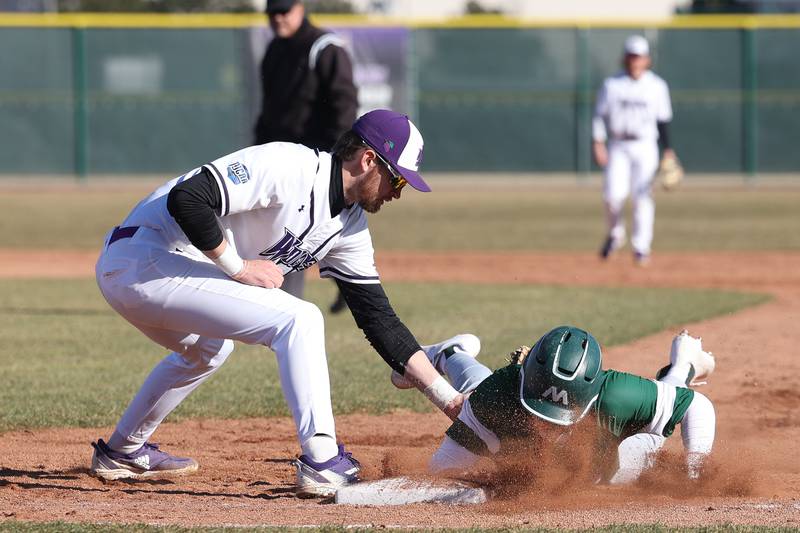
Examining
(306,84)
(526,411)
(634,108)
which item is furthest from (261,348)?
(634,108)

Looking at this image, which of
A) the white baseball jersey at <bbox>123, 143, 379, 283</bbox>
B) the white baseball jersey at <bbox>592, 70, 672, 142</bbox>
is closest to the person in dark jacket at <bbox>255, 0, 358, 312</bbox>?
the white baseball jersey at <bbox>123, 143, 379, 283</bbox>

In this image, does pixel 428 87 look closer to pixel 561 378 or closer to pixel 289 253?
pixel 289 253

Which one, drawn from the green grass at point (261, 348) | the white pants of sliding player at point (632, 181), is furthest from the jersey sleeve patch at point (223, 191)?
the white pants of sliding player at point (632, 181)

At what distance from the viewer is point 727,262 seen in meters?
13.0

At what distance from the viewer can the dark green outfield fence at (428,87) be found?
2497 centimetres

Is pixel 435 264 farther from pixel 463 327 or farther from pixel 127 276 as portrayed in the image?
pixel 127 276

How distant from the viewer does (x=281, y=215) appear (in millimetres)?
4152

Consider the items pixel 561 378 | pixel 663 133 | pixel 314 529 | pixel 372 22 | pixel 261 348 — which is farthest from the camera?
pixel 372 22

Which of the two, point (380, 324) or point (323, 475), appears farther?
point (380, 324)

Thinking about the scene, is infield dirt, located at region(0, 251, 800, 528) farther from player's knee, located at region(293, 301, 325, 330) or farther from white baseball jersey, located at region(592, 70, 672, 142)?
white baseball jersey, located at region(592, 70, 672, 142)

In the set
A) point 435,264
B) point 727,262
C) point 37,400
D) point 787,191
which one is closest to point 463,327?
point 37,400

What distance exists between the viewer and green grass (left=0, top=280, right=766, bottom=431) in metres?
6.34

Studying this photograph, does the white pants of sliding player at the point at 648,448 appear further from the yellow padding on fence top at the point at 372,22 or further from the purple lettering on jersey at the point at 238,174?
the yellow padding on fence top at the point at 372,22

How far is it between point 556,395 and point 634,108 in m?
8.88
